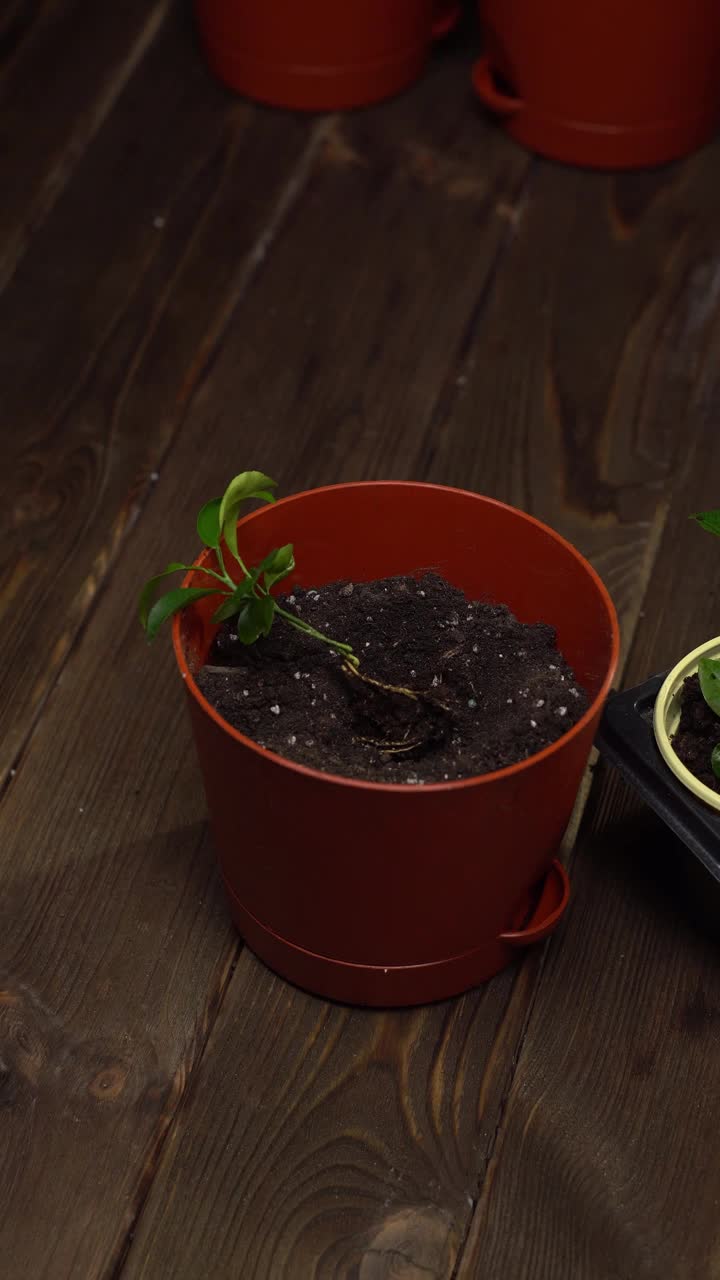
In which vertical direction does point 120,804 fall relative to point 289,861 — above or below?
below

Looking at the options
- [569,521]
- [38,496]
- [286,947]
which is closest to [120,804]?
[286,947]

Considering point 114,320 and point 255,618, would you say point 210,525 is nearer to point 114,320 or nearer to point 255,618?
point 255,618

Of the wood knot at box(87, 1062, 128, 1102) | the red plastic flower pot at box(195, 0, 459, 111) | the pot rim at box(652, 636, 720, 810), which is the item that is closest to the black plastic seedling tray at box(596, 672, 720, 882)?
the pot rim at box(652, 636, 720, 810)

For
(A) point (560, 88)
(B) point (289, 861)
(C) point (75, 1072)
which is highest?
(A) point (560, 88)

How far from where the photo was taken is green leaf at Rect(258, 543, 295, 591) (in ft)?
3.12

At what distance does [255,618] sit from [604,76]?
38.7 inches

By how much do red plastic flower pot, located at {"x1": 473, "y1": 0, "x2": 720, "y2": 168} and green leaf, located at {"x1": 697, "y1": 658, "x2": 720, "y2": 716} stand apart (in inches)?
34.5

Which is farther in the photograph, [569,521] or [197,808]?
[569,521]

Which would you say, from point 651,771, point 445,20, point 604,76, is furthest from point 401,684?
point 445,20

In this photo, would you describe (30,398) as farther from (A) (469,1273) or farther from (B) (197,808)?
(A) (469,1273)

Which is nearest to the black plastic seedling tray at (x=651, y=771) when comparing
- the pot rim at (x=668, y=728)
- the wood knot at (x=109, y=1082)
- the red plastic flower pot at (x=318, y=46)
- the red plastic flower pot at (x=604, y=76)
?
the pot rim at (x=668, y=728)

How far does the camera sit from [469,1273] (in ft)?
3.00

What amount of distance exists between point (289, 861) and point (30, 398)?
74 centimetres

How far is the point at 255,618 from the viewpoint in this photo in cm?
94
